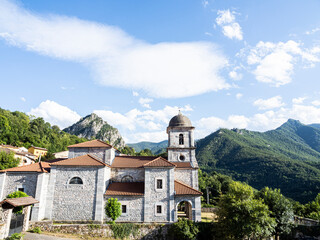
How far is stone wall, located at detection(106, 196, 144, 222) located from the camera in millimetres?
22766

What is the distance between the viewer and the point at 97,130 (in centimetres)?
16488

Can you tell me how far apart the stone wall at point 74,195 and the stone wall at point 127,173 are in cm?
290

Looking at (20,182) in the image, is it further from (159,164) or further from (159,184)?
(159,164)

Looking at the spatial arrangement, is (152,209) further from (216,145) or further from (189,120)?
(216,145)

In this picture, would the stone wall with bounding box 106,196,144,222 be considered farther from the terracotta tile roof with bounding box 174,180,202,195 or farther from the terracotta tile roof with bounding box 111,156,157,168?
the terracotta tile roof with bounding box 174,180,202,195

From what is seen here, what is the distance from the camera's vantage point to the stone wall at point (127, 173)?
25.9 meters

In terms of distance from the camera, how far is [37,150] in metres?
76.6

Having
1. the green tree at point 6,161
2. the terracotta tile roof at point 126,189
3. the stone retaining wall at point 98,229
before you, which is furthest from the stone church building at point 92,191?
the green tree at point 6,161

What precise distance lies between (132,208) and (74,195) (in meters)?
6.84

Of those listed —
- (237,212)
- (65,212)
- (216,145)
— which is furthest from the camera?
(216,145)

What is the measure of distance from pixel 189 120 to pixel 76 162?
1714cm

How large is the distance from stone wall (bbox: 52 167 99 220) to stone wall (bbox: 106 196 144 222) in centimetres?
328

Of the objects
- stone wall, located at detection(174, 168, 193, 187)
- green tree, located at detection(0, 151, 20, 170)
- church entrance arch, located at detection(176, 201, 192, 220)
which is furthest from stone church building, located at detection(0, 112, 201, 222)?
green tree, located at detection(0, 151, 20, 170)

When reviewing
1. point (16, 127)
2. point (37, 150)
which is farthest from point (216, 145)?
point (16, 127)
